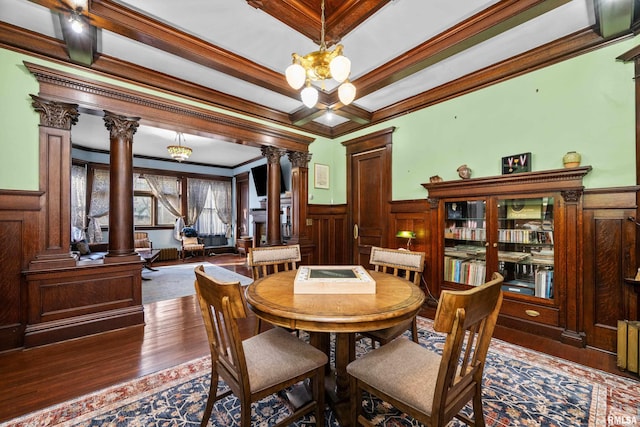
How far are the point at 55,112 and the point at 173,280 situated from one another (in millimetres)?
3511

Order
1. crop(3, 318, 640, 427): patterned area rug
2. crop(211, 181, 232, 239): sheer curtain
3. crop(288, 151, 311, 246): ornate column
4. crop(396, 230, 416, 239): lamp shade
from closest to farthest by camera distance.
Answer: crop(3, 318, 640, 427): patterned area rug → crop(396, 230, 416, 239): lamp shade → crop(288, 151, 311, 246): ornate column → crop(211, 181, 232, 239): sheer curtain

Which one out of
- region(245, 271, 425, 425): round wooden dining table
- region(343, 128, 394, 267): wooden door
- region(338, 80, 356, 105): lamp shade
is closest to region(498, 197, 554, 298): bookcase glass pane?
region(343, 128, 394, 267): wooden door

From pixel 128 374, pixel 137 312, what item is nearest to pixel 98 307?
pixel 137 312

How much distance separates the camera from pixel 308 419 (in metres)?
1.64

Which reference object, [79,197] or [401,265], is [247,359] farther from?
[79,197]

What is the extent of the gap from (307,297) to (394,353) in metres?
0.57

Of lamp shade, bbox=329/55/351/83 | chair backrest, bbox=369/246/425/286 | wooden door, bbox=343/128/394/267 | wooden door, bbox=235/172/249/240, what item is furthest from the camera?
wooden door, bbox=235/172/249/240

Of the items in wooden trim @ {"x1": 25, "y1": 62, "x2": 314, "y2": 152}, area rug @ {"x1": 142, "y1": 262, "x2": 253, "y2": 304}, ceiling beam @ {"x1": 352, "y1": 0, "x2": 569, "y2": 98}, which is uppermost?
ceiling beam @ {"x1": 352, "y1": 0, "x2": 569, "y2": 98}

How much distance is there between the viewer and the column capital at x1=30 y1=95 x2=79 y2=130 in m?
2.60

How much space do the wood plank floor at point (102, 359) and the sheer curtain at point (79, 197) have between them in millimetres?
5058

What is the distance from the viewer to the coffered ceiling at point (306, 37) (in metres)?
2.14

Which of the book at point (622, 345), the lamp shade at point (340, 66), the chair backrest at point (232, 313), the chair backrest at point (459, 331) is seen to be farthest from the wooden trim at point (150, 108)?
the book at point (622, 345)

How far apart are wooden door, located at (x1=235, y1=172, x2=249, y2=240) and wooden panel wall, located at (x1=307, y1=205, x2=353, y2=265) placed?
4535 mm

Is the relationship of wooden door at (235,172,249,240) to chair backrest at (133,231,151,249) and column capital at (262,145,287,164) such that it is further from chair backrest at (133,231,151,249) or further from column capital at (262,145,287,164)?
column capital at (262,145,287,164)
